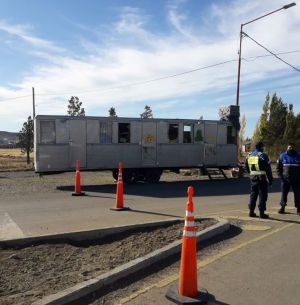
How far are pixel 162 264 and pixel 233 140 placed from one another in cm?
1838

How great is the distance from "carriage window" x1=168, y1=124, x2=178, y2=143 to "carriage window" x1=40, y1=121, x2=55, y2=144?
5405 millimetres

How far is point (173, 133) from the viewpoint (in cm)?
2262

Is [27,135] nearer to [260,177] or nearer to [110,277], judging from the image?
[260,177]

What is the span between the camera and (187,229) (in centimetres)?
545

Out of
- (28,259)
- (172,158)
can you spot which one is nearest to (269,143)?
(172,158)

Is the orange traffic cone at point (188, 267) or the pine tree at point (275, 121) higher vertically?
the pine tree at point (275, 121)

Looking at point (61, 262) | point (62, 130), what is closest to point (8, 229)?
point (61, 262)

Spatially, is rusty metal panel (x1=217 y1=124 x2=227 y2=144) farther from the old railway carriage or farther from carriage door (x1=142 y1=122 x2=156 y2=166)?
carriage door (x1=142 y1=122 x2=156 y2=166)

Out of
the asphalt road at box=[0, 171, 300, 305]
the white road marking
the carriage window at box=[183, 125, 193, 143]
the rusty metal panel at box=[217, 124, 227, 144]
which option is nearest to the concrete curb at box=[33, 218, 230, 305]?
the asphalt road at box=[0, 171, 300, 305]

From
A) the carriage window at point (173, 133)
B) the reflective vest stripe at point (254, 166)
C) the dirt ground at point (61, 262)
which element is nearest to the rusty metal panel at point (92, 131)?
the carriage window at point (173, 133)

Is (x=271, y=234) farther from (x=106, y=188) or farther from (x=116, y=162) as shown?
(x=116, y=162)

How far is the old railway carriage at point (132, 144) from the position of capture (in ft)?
65.3

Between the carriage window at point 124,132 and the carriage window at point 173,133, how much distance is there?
2115 millimetres

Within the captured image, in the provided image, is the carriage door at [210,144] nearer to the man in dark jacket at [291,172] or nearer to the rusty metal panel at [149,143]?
the rusty metal panel at [149,143]
